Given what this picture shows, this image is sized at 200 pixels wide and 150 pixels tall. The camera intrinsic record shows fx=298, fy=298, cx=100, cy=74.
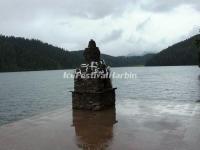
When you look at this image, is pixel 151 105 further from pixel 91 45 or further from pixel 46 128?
pixel 46 128

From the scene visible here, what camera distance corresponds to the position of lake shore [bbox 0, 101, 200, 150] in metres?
7.94

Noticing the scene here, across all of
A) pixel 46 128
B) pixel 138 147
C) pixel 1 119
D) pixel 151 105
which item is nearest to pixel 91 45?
pixel 151 105

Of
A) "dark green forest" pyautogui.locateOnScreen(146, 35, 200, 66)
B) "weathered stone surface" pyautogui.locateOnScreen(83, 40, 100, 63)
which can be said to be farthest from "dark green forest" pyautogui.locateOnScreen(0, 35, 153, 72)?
"weathered stone surface" pyautogui.locateOnScreen(83, 40, 100, 63)

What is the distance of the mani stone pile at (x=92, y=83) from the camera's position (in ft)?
43.4

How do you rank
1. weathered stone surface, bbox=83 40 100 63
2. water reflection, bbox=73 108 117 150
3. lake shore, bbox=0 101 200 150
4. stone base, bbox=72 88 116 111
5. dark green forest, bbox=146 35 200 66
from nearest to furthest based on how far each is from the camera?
lake shore, bbox=0 101 200 150 → water reflection, bbox=73 108 117 150 → stone base, bbox=72 88 116 111 → weathered stone surface, bbox=83 40 100 63 → dark green forest, bbox=146 35 200 66

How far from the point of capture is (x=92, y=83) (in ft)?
43.4

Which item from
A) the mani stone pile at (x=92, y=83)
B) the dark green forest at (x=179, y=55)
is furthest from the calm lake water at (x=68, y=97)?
the dark green forest at (x=179, y=55)

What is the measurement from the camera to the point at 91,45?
1386cm

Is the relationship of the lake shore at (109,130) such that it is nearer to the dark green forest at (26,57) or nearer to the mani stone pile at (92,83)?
the mani stone pile at (92,83)

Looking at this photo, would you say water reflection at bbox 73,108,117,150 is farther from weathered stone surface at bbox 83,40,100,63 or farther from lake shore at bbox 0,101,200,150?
weathered stone surface at bbox 83,40,100,63

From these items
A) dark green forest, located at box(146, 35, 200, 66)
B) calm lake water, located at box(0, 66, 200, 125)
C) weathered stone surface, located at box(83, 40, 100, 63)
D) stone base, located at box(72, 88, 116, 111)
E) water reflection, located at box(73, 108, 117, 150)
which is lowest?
calm lake water, located at box(0, 66, 200, 125)

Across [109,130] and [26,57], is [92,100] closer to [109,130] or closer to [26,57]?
[109,130]

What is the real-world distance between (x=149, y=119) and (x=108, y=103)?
3.28m

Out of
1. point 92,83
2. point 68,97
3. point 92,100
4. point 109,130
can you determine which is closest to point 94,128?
point 109,130
